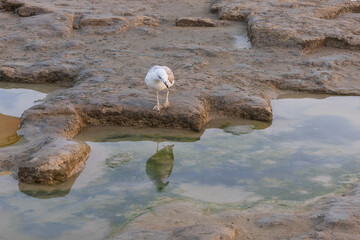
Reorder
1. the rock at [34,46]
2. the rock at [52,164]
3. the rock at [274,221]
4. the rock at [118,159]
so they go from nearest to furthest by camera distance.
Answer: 1. the rock at [274,221]
2. the rock at [52,164]
3. the rock at [118,159]
4. the rock at [34,46]

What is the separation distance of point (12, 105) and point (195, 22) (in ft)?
14.8

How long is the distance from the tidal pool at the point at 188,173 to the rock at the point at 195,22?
12.9 ft

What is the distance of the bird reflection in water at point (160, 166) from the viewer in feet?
16.6

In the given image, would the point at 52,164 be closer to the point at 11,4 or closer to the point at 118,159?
the point at 118,159

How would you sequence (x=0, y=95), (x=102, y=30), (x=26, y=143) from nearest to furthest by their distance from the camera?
(x=26, y=143)
(x=0, y=95)
(x=102, y=30)

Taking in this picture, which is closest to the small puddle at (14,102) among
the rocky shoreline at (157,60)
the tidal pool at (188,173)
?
the rocky shoreline at (157,60)

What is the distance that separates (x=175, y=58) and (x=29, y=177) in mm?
3911

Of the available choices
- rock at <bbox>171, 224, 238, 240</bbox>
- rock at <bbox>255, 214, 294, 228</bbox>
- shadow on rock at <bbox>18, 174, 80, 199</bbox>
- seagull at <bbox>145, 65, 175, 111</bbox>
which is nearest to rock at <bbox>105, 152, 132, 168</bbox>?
shadow on rock at <bbox>18, 174, 80, 199</bbox>

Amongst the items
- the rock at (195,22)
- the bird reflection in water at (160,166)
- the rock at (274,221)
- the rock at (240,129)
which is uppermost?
the rock at (195,22)

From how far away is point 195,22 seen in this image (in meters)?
10.2

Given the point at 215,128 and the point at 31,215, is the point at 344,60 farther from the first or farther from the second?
the point at 31,215

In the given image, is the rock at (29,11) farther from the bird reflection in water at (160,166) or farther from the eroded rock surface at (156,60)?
the bird reflection in water at (160,166)

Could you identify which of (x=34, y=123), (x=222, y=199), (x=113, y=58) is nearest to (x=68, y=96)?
(x=34, y=123)

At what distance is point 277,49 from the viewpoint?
343 inches
